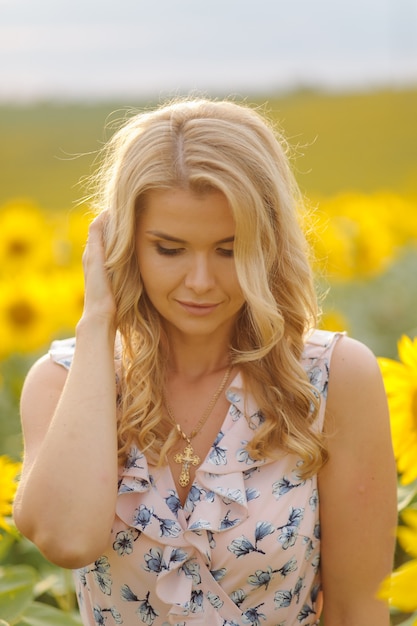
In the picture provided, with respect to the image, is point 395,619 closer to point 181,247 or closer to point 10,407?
point 181,247

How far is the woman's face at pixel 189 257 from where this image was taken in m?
2.14

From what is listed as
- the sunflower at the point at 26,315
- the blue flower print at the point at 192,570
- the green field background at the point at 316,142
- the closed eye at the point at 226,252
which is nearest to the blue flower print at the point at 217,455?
the blue flower print at the point at 192,570

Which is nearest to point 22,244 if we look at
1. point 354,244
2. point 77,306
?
point 77,306

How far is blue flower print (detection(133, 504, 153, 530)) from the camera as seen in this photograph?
2240 millimetres

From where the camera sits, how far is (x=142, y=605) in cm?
229

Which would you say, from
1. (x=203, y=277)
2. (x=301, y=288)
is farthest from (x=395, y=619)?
(x=203, y=277)

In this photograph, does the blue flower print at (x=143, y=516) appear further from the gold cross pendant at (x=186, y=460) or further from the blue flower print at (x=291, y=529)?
the blue flower print at (x=291, y=529)

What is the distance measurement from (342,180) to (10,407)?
224 inches

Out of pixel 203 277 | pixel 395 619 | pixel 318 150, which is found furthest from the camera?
pixel 318 150

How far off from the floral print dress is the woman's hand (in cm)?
32

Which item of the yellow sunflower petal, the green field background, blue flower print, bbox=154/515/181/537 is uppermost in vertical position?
the green field background

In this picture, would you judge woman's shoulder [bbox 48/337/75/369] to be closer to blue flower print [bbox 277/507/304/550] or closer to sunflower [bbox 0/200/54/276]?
blue flower print [bbox 277/507/304/550]

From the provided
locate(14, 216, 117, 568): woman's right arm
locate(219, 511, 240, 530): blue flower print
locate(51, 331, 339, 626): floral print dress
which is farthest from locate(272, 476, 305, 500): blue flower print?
locate(14, 216, 117, 568): woman's right arm

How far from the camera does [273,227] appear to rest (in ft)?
7.48
